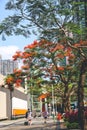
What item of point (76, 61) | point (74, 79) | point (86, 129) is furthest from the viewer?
point (74, 79)

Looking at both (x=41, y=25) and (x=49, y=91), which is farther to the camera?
(x=49, y=91)

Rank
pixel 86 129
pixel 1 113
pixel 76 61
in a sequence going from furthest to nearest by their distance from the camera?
1. pixel 1 113
2. pixel 76 61
3. pixel 86 129

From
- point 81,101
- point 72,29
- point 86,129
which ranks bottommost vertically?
point 86,129

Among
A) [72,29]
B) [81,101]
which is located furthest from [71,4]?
[81,101]

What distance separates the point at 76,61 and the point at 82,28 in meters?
17.3

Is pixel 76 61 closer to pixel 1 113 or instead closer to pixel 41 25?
pixel 41 25

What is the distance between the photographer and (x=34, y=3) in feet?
73.2

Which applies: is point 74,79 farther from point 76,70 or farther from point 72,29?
point 72,29

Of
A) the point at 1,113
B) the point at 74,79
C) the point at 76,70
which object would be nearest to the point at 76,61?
the point at 76,70

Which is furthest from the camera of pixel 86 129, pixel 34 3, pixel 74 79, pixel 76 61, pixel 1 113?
pixel 1 113

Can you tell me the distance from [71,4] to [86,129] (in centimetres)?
787

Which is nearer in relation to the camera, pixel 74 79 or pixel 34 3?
pixel 34 3

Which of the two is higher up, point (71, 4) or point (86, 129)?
point (71, 4)

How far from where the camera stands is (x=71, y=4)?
73.5ft
